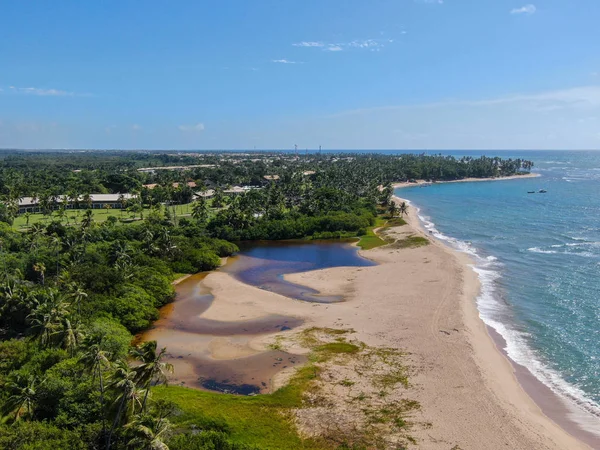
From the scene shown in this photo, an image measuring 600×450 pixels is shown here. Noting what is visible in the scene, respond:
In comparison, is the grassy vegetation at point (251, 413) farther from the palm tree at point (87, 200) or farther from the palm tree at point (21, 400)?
the palm tree at point (87, 200)

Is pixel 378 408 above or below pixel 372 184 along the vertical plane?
below

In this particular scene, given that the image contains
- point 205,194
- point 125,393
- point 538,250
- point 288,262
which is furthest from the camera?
point 205,194

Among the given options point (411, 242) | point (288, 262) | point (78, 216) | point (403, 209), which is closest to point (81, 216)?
point (78, 216)

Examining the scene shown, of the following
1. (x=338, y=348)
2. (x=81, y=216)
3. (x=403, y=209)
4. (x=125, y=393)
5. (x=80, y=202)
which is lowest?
(x=338, y=348)

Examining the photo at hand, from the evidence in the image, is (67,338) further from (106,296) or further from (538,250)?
(538,250)

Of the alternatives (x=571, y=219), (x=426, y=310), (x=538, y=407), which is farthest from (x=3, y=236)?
(x=571, y=219)

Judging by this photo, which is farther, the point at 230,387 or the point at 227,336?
the point at 227,336

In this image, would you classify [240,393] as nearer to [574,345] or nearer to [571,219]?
[574,345]
